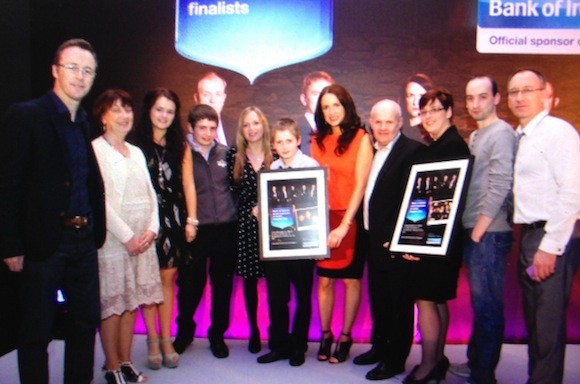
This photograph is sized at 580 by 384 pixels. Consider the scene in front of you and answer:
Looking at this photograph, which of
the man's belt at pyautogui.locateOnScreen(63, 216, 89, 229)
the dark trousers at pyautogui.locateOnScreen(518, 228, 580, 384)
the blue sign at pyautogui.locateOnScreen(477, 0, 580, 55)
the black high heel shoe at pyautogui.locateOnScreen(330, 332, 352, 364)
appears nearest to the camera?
the man's belt at pyautogui.locateOnScreen(63, 216, 89, 229)

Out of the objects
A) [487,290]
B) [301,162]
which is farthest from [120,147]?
[487,290]

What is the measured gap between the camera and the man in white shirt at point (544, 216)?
2.60m

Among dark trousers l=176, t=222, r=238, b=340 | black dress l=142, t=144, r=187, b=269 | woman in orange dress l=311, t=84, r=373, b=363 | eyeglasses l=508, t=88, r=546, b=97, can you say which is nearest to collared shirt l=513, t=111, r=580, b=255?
eyeglasses l=508, t=88, r=546, b=97

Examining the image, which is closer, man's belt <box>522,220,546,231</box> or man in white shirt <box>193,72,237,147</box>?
man's belt <box>522,220,546,231</box>

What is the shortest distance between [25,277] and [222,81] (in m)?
2.29

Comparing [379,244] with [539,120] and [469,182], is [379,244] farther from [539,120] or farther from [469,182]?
[539,120]

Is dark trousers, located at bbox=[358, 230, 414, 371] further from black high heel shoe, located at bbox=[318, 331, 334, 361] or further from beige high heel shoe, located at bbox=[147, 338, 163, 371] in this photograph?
beige high heel shoe, located at bbox=[147, 338, 163, 371]

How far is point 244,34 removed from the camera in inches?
165

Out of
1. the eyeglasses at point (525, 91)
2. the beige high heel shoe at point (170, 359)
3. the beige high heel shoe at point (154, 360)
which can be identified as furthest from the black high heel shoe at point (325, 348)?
the eyeglasses at point (525, 91)

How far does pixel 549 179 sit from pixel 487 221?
1.26 ft

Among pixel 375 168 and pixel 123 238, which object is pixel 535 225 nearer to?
pixel 375 168

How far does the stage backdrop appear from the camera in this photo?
13.3 feet

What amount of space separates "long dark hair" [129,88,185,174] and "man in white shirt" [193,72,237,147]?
75 centimetres

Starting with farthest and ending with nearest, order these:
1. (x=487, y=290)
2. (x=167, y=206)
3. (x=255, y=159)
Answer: (x=255, y=159) < (x=167, y=206) < (x=487, y=290)
